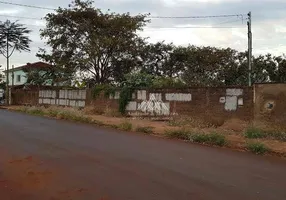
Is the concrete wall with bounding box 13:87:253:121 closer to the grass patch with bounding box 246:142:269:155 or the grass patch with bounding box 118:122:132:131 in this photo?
the grass patch with bounding box 118:122:132:131

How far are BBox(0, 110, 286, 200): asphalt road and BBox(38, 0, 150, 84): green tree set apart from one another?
2546cm

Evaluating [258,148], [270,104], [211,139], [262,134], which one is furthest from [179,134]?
[270,104]

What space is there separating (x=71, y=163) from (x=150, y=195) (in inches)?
128

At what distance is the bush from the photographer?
14.4m

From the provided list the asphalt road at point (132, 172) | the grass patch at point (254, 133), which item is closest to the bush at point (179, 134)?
the asphalt road at point (132, 172)

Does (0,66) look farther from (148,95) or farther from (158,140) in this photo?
(158,140)

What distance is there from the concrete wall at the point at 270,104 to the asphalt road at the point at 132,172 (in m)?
4.94

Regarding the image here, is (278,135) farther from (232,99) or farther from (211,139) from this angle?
(232,99)

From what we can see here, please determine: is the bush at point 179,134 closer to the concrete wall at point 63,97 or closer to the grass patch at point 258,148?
the grass patch at point 258,148

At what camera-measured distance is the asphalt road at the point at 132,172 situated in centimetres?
655

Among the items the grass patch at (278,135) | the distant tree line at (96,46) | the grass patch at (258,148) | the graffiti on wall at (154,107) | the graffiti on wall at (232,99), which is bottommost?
the grass patch at (258,148)

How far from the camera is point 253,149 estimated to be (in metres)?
11.5

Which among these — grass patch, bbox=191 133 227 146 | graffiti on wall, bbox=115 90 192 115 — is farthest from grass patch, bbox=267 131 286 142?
graffiti on wall, bbox=115 90 192 115

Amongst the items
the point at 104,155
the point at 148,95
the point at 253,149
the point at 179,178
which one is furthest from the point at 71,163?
the point at 148,95
